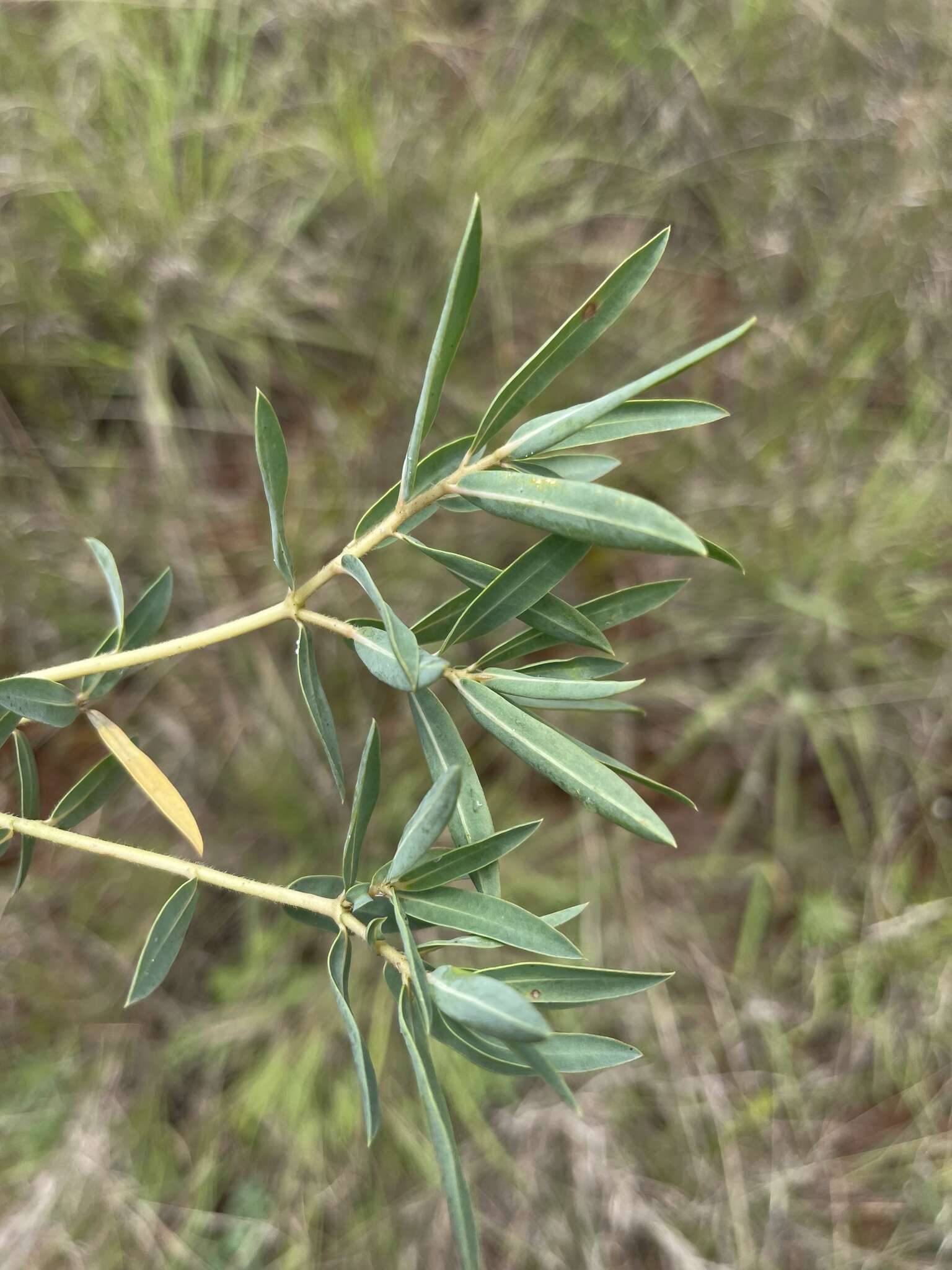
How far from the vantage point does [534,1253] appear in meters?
1.24

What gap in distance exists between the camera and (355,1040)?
350mm

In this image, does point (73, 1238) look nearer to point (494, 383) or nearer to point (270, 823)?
point (270, 823)

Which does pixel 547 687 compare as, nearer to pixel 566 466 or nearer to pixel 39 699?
pixel 566 466

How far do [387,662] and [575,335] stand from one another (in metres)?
0.16

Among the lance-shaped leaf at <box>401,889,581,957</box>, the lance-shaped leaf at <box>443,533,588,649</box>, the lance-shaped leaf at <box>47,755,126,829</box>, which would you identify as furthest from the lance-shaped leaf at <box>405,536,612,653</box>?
the lance-shaped leaf at <box>47,755,126,829</box>

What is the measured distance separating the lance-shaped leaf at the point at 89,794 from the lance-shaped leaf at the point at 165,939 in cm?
9

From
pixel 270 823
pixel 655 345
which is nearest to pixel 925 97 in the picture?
pixel 655 345

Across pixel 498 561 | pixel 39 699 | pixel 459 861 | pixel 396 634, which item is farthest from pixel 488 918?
pixel 498 561

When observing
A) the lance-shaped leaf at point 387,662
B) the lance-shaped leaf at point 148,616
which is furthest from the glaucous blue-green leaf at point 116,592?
the lance-shaped leaf at point 387,662

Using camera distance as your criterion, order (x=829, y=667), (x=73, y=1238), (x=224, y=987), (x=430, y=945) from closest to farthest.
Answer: (x=430, y=945) → (x=73, y=1238) → (x=224, y=987) → (x=829, y=667)

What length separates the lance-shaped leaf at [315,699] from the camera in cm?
38

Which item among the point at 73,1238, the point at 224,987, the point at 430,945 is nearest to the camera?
the point at 430,945

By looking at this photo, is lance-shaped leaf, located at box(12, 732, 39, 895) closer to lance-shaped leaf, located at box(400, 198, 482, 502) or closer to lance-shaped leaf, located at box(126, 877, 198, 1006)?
lance-shaped leaf, located at box(126, 877, 198, 1006)

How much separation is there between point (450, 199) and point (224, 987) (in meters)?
1.33
